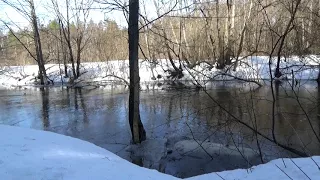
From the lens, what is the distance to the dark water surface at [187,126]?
7629 mm

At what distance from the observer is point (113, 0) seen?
29.0 ft

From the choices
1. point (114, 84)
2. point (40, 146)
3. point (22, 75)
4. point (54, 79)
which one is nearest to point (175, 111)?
point (40, 146)

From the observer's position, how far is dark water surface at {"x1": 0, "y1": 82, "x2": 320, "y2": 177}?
7629 millimetres

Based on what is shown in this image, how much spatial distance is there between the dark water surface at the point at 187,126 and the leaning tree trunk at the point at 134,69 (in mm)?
497

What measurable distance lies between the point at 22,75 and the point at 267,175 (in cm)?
4063

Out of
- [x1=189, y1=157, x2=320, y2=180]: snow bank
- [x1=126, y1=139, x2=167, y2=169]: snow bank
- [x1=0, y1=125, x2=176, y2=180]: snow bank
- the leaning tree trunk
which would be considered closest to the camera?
[x1=0, y1=125, x2=176, y2=180]: snow bank

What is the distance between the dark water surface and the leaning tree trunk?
0.50m

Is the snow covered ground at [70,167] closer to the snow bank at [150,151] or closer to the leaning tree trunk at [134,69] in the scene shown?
the snow bank at [150,151]

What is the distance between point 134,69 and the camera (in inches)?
367

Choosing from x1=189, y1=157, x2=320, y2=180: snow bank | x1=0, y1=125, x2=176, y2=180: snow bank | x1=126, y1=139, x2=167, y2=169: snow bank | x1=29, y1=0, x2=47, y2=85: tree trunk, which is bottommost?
x1=126, y1=139, x2=167, y2=169: snow bank

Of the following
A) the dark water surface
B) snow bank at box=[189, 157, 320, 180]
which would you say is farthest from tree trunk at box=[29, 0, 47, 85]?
snow bank at box=[189, 157, 320, 180]

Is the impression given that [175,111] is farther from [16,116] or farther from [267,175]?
[267,175]

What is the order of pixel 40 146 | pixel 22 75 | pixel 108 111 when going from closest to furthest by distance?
pixel 40 146 < pixel 108 111 < pixel 22 75

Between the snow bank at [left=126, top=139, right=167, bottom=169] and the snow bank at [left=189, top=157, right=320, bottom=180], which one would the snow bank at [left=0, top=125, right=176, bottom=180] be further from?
the snow bank at [left=126, top=139, right=167, bottom=169]
